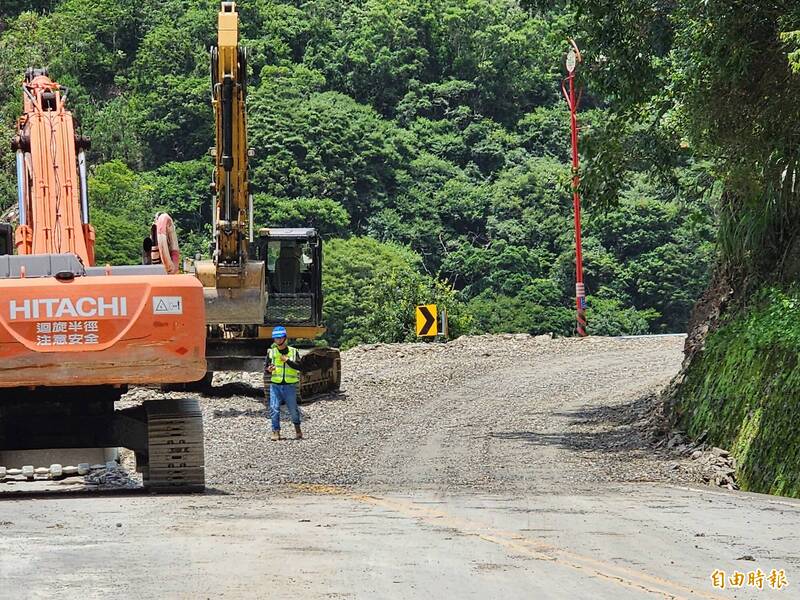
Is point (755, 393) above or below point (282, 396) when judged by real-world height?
above

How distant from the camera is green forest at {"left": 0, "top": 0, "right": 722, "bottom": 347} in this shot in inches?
2830

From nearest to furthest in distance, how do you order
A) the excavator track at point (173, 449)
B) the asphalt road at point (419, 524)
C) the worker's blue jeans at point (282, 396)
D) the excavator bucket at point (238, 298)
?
the asphalt road at point (419, 524), the excavator track at point (173, 449), the excavator bucket at point (238, 298), the worker's blue jeans at point (282, 396)

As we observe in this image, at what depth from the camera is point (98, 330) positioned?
14297mm

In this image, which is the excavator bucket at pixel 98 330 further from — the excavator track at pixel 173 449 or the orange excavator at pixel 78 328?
the excavator track at pixel 173 449

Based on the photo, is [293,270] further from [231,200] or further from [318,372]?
[231,200]

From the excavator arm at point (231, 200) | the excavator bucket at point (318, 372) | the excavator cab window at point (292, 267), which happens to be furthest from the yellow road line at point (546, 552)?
the excavator cab window at point (292, 267)

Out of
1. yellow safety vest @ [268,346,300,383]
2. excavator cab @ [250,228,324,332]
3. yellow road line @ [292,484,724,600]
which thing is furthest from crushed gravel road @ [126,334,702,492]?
yellow road line @ [292,484,724,600]

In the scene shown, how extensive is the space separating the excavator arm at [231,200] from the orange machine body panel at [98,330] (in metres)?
7.39

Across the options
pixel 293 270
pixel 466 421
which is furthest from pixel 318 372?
pixel 466 421

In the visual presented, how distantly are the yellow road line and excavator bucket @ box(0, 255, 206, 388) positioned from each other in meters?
2.34

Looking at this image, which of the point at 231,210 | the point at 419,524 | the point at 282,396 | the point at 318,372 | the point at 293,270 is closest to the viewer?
the point at 419,524

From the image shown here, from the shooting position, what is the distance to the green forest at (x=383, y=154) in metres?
71.9

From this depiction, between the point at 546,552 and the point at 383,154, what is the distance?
7228 cm

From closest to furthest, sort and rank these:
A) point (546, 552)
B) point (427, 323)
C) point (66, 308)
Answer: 1. point (546, 552)
2. point (66, 308)
3. point (427, 323)
